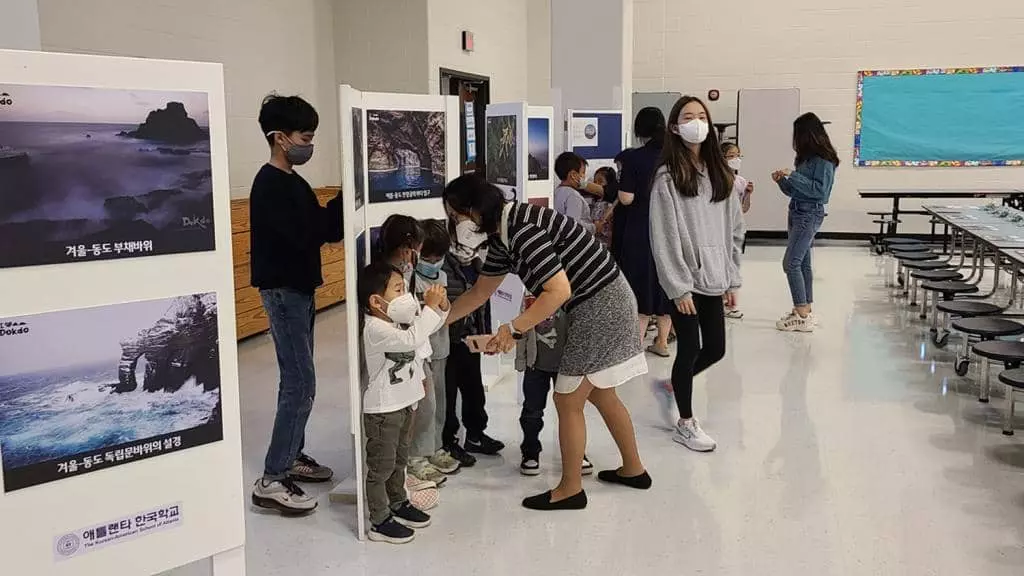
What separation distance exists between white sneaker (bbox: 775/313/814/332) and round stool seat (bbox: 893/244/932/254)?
1.57 metres

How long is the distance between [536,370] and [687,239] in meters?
0.81

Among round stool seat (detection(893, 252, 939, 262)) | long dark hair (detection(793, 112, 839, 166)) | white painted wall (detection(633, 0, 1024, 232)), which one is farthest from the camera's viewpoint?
white painted wall (detection(633, 0, 1024, 232))

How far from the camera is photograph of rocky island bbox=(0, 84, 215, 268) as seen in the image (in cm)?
165

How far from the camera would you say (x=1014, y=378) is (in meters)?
3.59

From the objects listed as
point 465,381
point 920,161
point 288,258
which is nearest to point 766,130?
point 920,161

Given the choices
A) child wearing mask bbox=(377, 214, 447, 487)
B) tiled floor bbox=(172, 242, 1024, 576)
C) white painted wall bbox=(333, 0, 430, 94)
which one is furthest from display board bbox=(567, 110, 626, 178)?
child wearing mask bbox=(377, 214, 447, 487)

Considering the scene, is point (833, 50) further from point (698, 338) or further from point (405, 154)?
point (405, 154)

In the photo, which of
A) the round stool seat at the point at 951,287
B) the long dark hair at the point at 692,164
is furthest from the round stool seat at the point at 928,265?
the long dark hair at the point at 692,164

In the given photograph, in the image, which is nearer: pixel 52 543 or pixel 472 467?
pixel 52 543

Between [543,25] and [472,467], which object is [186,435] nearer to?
[472,467]

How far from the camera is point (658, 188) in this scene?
3.48 metres

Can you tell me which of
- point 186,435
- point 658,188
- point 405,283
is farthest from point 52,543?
point 658,188

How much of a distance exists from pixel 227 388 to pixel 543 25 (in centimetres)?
964

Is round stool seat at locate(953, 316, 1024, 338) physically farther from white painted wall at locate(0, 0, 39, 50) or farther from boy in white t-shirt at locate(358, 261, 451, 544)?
white painted wall at locate(0, 0, 39, 50)
